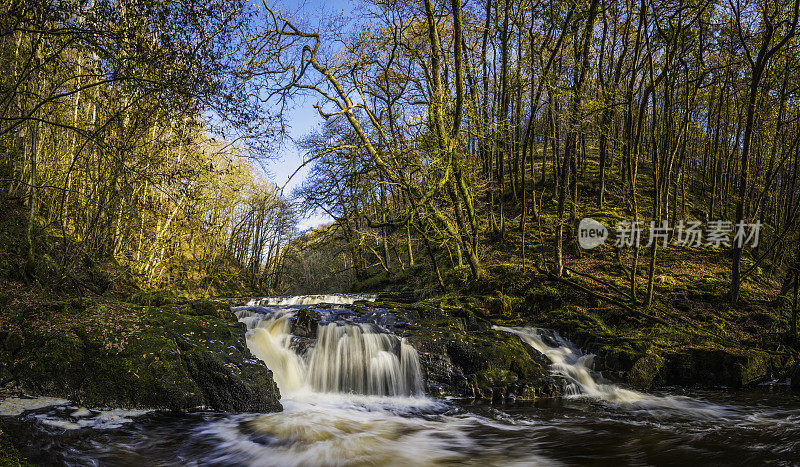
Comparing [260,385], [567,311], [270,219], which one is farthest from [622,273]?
[270,219]

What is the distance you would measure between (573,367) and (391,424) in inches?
168

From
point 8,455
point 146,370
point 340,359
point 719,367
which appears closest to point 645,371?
point 719,367

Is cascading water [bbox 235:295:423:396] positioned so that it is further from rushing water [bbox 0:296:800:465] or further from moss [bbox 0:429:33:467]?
moss [bbox 0:429:33:467]

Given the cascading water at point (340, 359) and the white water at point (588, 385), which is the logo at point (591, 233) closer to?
the white water at point (588, 385)

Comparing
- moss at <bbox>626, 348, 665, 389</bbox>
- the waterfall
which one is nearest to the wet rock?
the waterfall

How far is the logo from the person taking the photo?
40.5 feet

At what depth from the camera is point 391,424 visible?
5.67 metres

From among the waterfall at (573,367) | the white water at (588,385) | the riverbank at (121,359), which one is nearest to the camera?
the riverbank at (121,359)

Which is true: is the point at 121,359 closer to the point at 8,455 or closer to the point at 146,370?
the point at 146,370

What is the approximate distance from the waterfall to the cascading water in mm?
2871

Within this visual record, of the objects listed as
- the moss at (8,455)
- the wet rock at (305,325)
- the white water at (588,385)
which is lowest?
the white water at (588,385)

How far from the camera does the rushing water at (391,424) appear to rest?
4.27 meters

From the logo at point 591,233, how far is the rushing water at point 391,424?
17.5 feet

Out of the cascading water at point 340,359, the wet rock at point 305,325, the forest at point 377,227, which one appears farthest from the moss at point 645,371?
the wet rock at point 305,325
